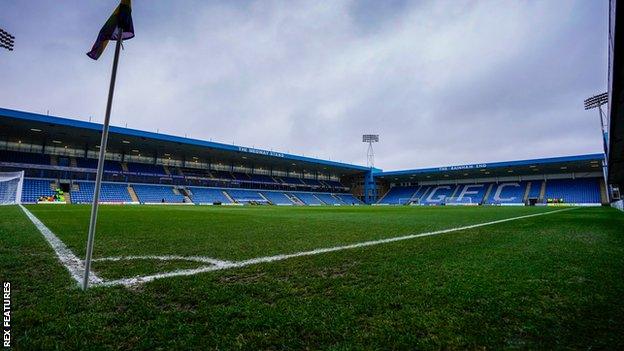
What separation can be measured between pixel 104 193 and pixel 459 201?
55626 mm

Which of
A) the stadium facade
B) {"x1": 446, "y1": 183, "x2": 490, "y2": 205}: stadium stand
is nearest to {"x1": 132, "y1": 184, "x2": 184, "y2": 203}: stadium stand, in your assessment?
the stadium facade

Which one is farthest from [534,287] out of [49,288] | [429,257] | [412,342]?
[49,288]

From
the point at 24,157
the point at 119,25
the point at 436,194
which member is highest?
the point at 24,157

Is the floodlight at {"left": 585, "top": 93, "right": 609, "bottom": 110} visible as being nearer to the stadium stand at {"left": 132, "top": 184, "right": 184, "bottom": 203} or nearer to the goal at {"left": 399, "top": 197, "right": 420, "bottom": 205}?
the goal at {"left": 399, "top": 197, "right": 420, "bottom": 205}

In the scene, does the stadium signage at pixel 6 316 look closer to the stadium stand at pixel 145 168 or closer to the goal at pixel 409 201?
the stadium stand at pixel 145 168

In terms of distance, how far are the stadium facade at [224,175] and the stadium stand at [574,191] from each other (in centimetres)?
11

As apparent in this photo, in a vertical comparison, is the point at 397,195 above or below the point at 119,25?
above

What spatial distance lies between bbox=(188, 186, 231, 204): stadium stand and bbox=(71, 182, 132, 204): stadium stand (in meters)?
8.58

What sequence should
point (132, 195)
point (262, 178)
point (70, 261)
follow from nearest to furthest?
point (70, 261) < point (132, 195) < point (262, 178)

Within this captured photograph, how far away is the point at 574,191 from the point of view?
46969 mm

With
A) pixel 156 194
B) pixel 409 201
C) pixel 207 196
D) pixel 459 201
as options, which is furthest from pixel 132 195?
pixel 459 201

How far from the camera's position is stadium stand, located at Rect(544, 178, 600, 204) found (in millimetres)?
44750

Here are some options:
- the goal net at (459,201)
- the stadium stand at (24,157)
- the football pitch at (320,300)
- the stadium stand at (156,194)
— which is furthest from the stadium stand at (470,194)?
the stadium stand at (24,157)

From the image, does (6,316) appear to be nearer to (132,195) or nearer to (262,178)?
(132,195)
